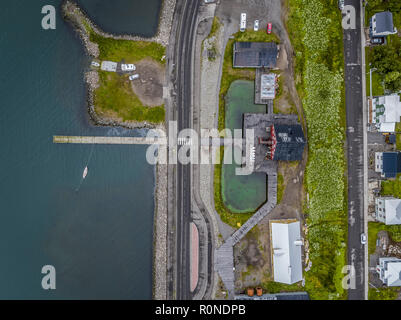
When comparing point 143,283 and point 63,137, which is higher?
point 63,137

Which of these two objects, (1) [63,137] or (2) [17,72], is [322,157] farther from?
(2) [17,72]

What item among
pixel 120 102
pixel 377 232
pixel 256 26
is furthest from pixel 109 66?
pixel 377 232

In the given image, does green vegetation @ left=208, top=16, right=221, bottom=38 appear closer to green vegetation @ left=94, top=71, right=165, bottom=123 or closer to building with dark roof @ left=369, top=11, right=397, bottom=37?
green vegetation @ left=94, top=71, right=165, bottom=123

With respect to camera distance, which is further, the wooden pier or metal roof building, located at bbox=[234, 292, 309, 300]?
the wooden pier

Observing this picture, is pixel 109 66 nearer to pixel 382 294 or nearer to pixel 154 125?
pixel 154 125

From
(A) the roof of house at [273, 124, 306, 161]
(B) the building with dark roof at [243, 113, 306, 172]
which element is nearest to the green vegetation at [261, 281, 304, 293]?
(B) the building with dark roof at [243, 113, 306, 172]

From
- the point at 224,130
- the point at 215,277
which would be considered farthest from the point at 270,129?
the point at 215,277
